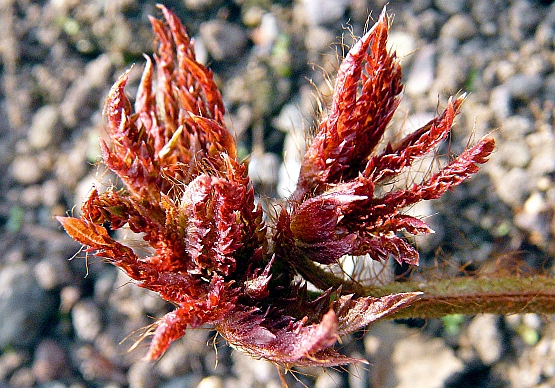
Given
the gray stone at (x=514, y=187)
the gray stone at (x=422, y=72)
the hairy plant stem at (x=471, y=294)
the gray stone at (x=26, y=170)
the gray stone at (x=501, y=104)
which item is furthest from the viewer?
the gray stone at (x=26, y=170)

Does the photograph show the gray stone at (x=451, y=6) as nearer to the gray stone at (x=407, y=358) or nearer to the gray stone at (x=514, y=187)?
the gray stone at (x=514, y=187)

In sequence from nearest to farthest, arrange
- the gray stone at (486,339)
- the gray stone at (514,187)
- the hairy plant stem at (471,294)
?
the hairy plant stem at (471,294) < the gray stone at (486,339) < the gray stone at (514,187)

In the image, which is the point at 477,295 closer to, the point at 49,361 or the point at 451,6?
the point at 451,6

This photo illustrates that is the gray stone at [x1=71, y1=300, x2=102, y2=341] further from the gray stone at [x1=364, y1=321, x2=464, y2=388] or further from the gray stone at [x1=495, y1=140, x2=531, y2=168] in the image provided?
the gray stone at [x1=495, y1=140, x2=531, y2=168]

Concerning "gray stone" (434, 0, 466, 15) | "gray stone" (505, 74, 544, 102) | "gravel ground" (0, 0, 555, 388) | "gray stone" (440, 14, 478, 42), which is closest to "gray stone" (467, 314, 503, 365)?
"gravel ground" (0, 0, 555, 388)

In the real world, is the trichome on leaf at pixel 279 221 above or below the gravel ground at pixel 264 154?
above

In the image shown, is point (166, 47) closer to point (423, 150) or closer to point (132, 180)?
point (132, 180)

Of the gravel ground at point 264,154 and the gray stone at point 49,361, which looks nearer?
the gravel ground at point 264,154

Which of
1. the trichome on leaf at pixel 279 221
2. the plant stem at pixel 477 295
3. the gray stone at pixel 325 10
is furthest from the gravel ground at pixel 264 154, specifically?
the trichome on leaf at pixel 279 221
